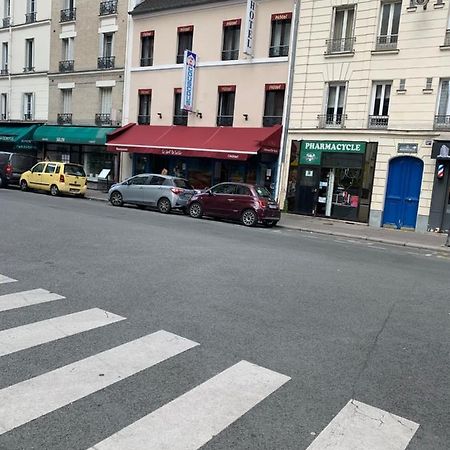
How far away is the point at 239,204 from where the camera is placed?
17.0 metres

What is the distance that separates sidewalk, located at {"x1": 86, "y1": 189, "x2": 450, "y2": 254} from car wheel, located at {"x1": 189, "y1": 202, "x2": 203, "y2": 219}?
3.11m

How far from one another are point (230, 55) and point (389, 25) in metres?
7.36

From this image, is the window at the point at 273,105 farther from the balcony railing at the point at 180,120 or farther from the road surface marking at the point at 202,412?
the road surface marking at the point at 202,412

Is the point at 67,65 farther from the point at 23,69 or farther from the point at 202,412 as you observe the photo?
the point at 202,412

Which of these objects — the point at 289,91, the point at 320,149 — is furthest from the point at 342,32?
the point at 320,149

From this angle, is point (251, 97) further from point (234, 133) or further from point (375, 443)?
point (375, 443)

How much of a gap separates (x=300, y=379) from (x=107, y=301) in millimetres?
2845

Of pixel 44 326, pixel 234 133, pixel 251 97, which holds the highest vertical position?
pixel 251 97

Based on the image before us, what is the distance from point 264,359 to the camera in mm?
4469

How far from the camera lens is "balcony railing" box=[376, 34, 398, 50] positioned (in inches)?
725

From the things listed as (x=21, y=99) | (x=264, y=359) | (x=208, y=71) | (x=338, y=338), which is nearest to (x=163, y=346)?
(x=264, y=359)

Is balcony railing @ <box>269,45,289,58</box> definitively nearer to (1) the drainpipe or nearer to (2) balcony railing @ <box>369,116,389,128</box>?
(1) the drainpipe

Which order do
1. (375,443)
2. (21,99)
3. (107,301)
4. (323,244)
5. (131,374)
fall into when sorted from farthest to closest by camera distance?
(21,99) → (323,244) → (107,301) → (131,374) → (375,443)

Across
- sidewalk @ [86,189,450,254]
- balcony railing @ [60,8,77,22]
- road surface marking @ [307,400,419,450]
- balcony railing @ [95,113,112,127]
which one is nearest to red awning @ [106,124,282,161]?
balcony railing @ [95,113,112,127]
